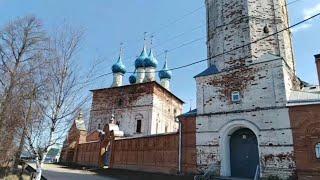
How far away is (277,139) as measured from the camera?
539 inches

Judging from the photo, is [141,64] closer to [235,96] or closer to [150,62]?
[150,62]

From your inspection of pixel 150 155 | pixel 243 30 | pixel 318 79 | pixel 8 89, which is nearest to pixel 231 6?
pixel 243 30

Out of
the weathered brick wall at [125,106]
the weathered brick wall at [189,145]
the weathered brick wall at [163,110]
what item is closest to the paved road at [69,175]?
the weathered brick wall at [189,145]

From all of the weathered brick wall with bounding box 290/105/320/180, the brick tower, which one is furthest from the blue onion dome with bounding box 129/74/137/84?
the weathered brick wall with bounding box 290/105/320/180

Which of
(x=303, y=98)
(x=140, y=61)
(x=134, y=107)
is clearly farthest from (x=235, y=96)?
(x=140, y=61)

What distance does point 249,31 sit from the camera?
52.5 ft

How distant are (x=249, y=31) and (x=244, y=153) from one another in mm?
7300

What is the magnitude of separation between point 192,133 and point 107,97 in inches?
726

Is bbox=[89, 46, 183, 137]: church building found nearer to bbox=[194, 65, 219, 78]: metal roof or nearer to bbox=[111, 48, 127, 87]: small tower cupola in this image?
bbox=[111, 48, 127, 87]: small tower cupola

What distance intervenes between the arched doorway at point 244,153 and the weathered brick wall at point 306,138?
7.66 ft

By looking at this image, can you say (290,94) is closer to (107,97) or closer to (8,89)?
(8,89)

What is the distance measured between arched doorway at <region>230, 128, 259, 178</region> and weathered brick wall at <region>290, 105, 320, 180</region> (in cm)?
233

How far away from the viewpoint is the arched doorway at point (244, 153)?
14828 millimetres

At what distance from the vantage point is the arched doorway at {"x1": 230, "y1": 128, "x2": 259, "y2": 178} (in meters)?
14.8
